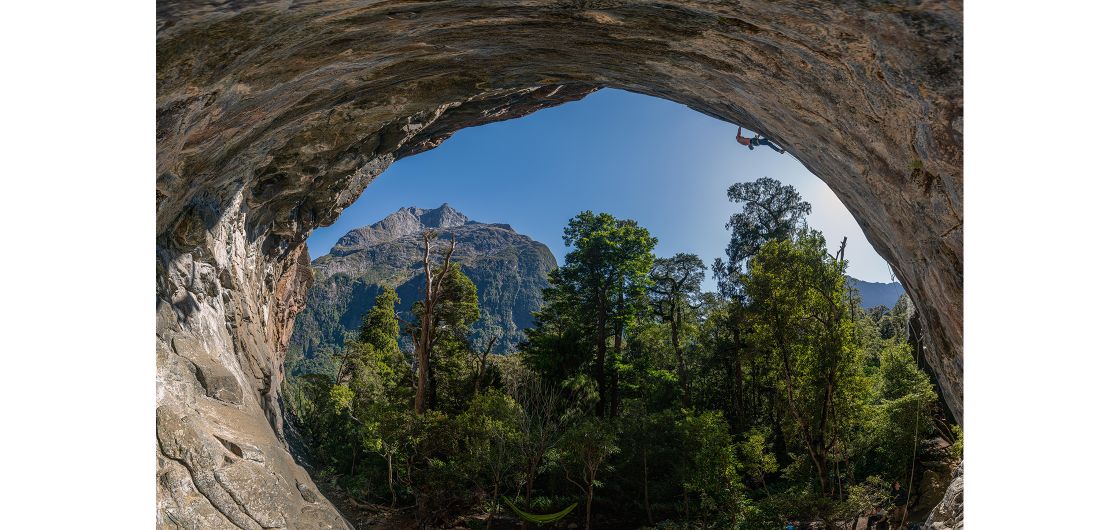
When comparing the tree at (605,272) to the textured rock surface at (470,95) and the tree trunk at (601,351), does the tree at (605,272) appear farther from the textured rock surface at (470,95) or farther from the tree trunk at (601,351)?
the textured rock surface at (470,95)

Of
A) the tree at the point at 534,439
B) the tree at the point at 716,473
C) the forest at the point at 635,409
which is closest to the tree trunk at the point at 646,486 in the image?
the forest at the point at 635,409

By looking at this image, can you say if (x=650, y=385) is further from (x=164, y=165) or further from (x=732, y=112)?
(x=164, y=165)

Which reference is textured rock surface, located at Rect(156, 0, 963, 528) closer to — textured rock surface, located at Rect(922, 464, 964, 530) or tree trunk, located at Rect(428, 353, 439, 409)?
textured rock surface, located at Rect(922, 464, 964, 530)

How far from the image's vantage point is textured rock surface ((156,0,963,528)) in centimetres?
339

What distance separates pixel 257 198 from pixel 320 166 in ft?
4.44

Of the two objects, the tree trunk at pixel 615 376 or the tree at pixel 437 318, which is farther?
the tree trunk at pixel 615 376

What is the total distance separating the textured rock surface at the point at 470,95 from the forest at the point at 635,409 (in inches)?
208

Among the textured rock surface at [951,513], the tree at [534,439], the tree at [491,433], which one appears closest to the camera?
the textured rock surface at [951,513]

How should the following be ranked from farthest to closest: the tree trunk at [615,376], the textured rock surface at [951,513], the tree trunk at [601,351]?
the tree trunk at [615,376] → the tree trunk at [601,351] → the textured rock surface at [951,513]

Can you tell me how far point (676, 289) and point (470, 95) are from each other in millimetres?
18682

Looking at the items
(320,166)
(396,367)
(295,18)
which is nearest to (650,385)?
(396,367)

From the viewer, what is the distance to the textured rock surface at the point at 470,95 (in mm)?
3395

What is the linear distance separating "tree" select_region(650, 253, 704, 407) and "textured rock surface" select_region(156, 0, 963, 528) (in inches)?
641

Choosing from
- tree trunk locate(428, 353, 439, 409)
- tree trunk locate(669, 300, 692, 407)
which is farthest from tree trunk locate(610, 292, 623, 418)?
tree trunk locate(428, 353, 439, 409)
